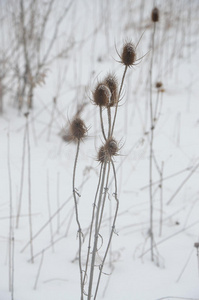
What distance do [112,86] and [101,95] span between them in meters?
0.08

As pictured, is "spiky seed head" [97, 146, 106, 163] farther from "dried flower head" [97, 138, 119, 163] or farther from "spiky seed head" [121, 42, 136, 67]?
"spiky seed head" [121, 42, 136, 67]

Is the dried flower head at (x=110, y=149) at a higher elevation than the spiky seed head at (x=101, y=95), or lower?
lower

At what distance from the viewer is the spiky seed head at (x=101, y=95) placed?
90 centimetres

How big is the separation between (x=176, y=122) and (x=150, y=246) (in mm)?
1457

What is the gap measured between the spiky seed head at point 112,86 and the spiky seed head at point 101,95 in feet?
0.11

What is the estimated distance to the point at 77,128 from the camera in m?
0.94

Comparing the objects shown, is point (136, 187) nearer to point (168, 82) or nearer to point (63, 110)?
point (63, 110)

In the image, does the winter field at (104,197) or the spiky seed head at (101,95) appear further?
the winter field at (104,197)

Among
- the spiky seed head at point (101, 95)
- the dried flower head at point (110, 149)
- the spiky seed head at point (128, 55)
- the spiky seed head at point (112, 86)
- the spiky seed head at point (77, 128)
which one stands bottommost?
the dried flower head at point (110, 149)

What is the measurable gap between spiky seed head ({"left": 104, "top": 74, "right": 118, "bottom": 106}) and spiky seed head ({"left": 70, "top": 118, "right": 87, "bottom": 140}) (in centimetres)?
9

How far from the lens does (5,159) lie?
2.29 metres

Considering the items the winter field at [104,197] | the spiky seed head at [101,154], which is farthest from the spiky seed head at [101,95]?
the spiky seed head at [101,154]

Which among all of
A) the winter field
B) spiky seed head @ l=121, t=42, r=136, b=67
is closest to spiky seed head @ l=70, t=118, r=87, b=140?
the winter field

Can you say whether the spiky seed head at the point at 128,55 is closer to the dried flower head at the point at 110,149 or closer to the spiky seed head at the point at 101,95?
the spiky seed head at the point at 101,95
